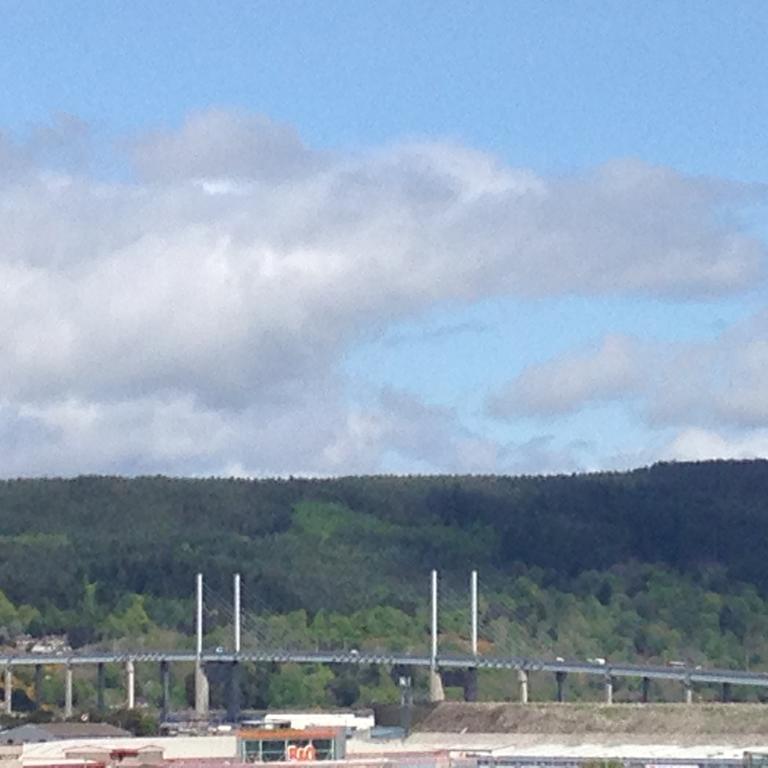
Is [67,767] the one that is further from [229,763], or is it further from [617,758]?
[617,758]

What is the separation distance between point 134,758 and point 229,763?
6004 mm

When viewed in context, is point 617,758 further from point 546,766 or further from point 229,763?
point 229,763

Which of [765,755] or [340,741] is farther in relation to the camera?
[340,741]

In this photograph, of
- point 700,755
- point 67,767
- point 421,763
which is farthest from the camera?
point 700,755

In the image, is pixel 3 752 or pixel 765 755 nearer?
pixel 765 755

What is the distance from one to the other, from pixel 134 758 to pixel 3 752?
45.8 feet

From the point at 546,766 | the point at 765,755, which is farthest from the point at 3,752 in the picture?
the point at 765,755

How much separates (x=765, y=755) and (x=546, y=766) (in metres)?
26.1

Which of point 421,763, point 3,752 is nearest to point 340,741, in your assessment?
point 421,763

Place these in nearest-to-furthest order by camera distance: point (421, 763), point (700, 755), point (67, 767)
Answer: point (67, 767)
point (421, 763)
point (700, 755)

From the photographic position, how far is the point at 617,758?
631 feet

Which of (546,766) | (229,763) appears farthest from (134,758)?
(546,766)

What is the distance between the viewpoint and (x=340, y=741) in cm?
18612

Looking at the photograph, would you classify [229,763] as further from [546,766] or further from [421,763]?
[546,766]
